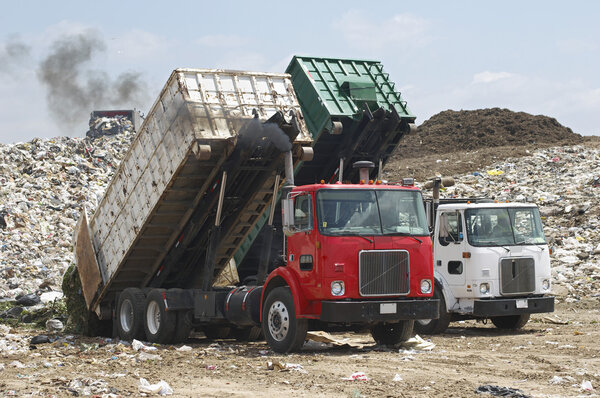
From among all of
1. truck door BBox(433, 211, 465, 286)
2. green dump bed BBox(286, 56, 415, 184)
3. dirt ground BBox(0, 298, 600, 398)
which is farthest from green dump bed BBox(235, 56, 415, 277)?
dirt ground BBox(0, 298, 600, 398)

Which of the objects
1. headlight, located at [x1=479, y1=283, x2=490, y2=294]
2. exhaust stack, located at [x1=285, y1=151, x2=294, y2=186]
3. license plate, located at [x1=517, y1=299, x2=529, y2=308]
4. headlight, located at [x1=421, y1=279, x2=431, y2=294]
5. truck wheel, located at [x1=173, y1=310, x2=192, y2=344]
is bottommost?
truck wheel, located at [x1=173, y1=310, x2=192, y2=344]

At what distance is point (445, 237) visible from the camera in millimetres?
12031

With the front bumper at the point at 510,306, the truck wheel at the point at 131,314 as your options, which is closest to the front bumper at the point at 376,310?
the front bumper at the point at 510,306

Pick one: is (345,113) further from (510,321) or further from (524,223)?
(510,321)

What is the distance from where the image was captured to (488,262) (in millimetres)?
11734

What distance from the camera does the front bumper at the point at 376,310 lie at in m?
9.16

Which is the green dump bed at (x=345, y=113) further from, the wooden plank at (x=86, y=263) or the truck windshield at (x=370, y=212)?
the wooden plank at (x=86, y=263)

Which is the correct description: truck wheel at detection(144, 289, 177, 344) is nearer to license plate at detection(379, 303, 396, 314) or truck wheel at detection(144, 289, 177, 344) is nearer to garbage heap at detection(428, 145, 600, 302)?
license plate at detection(379, 303, 396, 314)

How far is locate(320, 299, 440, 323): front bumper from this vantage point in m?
9.16

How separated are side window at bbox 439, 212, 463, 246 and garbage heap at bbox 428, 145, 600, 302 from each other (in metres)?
4.68

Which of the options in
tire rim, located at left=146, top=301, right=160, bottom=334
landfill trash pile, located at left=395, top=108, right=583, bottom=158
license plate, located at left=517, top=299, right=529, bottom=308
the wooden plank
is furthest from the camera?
landfill trash pile, located at left=395, top=108, right=583, bottom=158

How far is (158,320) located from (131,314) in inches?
23.0

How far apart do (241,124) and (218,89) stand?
0.54m

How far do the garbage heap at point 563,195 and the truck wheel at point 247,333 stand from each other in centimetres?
655
